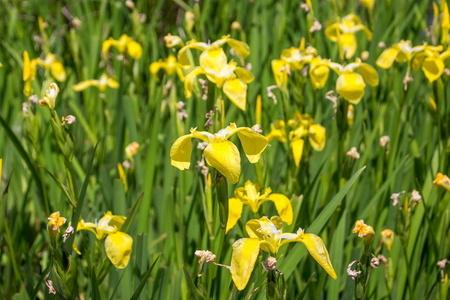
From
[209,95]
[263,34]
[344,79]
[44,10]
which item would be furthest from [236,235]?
[44,10]

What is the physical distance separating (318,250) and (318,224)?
0.15m

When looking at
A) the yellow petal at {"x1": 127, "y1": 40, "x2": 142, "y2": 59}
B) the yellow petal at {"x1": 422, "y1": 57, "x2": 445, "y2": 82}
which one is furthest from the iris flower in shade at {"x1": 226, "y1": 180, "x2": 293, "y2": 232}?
the yellow petal at {"x1": 127, "y1": 40, "x2": 142, "y2": 59}

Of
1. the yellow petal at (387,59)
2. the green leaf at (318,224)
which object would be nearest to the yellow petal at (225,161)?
the green leaf at (318,224)

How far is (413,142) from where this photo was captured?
1.79 metres

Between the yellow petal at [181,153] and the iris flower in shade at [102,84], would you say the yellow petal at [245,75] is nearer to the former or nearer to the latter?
the yellow petal at [181,153]

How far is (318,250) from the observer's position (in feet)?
2.78

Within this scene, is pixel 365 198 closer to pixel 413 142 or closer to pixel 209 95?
pixel 413 142

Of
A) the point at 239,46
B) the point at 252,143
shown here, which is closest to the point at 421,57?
the point at 239,46

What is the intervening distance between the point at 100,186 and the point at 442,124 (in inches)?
46.8

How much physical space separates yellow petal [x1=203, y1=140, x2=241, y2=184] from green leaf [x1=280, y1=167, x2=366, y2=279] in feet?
0.71

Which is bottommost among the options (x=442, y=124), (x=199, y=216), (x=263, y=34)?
(x=199, y=216)

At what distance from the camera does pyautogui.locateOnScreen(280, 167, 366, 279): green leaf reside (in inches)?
38.7

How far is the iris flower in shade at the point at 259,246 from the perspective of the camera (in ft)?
2.72

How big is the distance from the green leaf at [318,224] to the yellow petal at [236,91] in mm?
322
